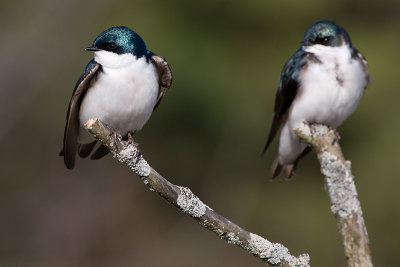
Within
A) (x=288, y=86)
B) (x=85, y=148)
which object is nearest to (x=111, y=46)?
(x=85, y=148)

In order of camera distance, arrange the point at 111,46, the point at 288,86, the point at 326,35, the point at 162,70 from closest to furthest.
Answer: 1. the point at 111,46
2. the point at 162,70
3. the point at 326,35
4. the point at 288,86

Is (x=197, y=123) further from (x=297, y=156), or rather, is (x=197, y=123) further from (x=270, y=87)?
(x=297, y=156)

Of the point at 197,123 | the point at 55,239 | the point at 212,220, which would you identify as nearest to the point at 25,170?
the point at 55,239

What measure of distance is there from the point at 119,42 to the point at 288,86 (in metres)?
1.02

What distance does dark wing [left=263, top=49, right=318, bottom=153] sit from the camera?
3.55 meters

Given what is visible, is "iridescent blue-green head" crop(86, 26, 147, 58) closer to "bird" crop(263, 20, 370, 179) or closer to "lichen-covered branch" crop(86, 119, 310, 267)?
"bird" crop(263, 20, 370, 179)

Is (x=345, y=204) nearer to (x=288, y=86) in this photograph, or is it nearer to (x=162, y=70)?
(x=162, y=70)

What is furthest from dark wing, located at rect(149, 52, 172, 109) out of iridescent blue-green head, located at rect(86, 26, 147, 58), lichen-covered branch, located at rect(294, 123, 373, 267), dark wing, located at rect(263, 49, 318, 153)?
lichen-covered branch, located at rect(294, 123, 373, 267)

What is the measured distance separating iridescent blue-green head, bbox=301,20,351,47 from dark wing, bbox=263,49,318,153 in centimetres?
10

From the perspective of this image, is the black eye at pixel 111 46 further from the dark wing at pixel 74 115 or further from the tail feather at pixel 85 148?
the tail feather at pixel 85 148

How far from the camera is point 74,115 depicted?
3178 millimetres

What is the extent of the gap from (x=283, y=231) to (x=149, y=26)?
6.02 ft

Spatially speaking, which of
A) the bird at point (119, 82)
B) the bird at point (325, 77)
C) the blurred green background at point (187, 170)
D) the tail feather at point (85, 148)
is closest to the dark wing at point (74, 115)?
the bird at point (119, 82)

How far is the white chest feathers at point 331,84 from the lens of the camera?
11.1 ft
